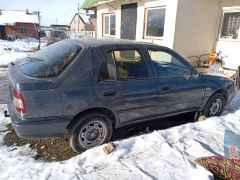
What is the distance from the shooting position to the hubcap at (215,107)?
502cm

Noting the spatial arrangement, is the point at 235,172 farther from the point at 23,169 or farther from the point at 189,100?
the point at 23,169

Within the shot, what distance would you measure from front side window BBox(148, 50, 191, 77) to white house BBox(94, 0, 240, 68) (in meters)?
4.53

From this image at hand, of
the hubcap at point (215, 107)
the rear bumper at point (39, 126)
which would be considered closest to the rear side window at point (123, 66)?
the rear bumper at point (39, 126)

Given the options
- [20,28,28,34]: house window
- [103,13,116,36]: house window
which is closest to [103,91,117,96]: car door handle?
[103,13,116,36]: house window

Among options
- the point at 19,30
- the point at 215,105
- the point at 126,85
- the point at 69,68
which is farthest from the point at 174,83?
the point at 19,30

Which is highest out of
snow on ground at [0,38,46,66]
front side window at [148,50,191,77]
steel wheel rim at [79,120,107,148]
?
front side window at [148,50,191,77]

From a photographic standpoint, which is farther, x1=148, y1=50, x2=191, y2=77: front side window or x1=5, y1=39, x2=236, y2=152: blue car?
x1=148, y1=50, x2=191, y2=77: front side window

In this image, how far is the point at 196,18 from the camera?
8.95 m

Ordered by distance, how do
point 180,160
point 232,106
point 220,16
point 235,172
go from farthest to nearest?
point 220,16
point 232,106
point 180,160
point 235,172

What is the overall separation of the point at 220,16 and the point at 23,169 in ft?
30.1

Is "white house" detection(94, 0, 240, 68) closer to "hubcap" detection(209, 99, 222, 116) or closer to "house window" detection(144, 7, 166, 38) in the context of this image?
"house window" detection(144, 7, 166, 38)

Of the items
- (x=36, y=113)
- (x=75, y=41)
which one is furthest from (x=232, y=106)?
(x=36, y=113)

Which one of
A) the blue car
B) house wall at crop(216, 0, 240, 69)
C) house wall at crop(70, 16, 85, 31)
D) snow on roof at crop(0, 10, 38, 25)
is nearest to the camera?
the blue car

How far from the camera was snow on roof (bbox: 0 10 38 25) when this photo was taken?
41.0m
